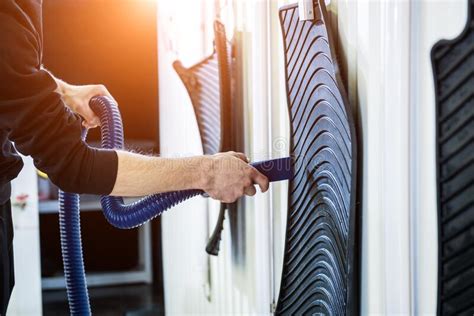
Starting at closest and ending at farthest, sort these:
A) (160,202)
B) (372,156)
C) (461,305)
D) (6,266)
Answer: (461,305) < (372,156) < (160,202) < (6,266)

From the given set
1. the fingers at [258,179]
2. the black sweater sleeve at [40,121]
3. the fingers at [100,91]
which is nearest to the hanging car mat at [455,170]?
the fingers at [258,179]

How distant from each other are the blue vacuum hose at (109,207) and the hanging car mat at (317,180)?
0.08m

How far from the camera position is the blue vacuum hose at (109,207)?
4.19ft

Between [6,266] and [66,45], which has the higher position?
[66,45]

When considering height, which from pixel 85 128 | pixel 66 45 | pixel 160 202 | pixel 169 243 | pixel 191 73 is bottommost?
pixel 169 243

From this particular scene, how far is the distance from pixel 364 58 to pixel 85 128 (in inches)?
37.4

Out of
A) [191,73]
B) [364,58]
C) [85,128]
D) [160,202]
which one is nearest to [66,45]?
[191,73]

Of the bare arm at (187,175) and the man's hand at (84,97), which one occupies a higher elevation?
the man's hand at (84,97)

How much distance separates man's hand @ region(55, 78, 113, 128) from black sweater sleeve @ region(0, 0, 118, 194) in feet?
1.45

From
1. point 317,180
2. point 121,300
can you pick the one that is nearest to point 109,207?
point 317,180

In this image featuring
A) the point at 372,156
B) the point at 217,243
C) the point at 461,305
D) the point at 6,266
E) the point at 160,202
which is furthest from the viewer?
the point at 217,243

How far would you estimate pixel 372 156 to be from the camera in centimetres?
98

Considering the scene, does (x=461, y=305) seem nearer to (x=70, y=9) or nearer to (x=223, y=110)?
(x=223, y=110)

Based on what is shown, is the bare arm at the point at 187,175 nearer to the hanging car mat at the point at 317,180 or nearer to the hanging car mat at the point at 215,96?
the hanging car mat at the point at 317,180
